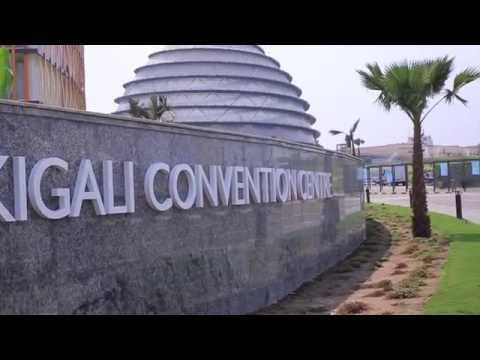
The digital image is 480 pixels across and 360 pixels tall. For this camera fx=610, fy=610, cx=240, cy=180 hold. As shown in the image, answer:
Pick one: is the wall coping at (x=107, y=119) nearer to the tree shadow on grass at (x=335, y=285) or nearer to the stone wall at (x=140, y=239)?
the stone wall at (x=140, y=239)

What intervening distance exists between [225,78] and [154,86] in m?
4.60

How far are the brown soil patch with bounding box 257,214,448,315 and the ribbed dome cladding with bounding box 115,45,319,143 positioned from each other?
2417cm

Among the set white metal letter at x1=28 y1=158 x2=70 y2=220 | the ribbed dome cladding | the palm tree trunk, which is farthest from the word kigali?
the ribbed dome cladding

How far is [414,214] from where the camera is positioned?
15875 mm

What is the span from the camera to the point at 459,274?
927 centimetres

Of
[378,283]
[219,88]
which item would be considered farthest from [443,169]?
[378,283]

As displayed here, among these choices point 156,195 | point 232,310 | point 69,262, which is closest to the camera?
point 69,262

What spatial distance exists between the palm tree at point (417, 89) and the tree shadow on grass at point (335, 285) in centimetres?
127

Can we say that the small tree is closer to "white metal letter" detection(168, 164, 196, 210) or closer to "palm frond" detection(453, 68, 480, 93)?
"white metal letter" detection(168, 164, 196, 210)

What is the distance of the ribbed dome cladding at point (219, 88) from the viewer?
3872 cm

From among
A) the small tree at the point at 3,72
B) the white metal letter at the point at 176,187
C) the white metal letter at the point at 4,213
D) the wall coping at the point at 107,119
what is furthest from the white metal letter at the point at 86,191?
the small tree at the point at 3,72
